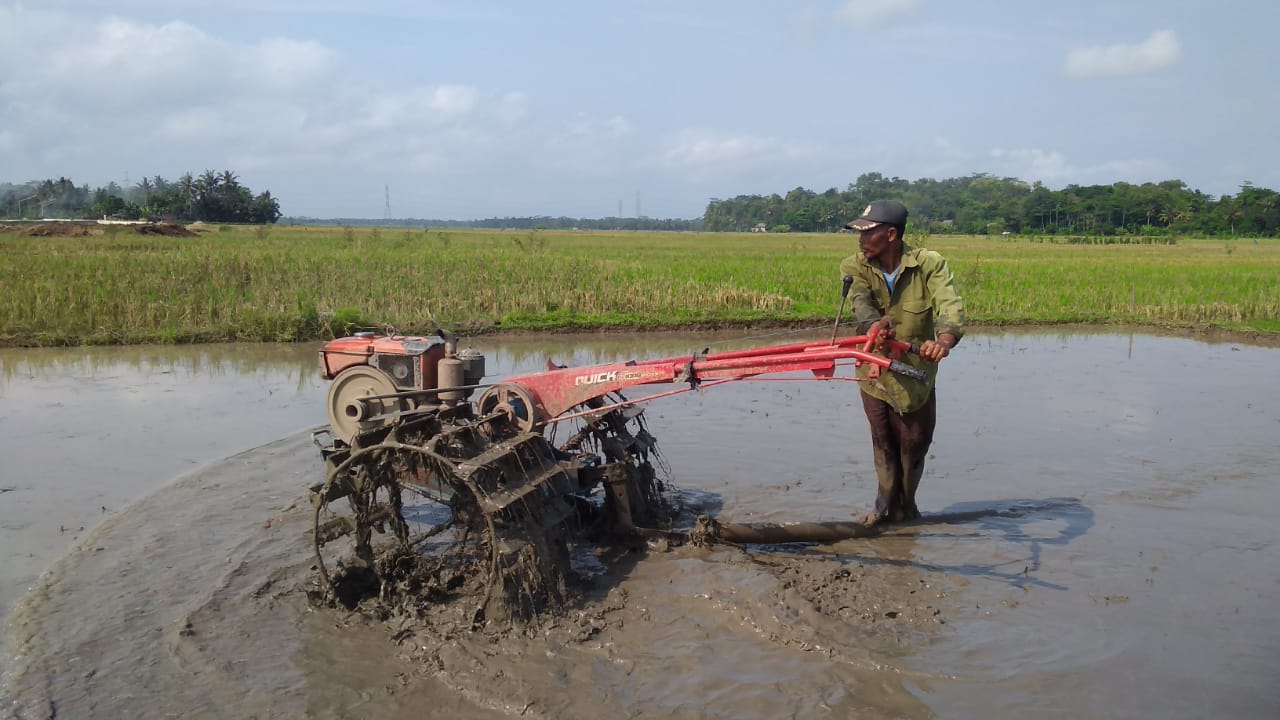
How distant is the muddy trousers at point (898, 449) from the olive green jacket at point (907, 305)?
12cm

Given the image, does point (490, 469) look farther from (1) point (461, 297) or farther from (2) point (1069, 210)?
(2) point (1069, 210)

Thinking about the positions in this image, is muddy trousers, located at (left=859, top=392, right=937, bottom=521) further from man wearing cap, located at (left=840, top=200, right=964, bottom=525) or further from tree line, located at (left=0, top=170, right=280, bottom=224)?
tree line, located at (left=0, top=170, right=280, bottom=224)

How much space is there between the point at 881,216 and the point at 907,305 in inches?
21.2

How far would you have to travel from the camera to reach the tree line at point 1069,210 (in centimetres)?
6906

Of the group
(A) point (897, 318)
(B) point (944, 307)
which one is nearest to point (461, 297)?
(A) point (897, 318)

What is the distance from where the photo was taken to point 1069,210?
7925cm

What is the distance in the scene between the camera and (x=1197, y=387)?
33.9ft

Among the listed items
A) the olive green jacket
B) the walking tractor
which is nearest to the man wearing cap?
the olive green jacket

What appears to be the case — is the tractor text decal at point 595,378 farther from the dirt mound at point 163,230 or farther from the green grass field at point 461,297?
the dirt mound at point 163,230

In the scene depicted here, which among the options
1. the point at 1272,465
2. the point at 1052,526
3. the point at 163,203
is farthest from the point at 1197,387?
the point at 163,203

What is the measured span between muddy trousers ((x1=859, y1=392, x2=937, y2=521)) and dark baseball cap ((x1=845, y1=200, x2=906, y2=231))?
98cm

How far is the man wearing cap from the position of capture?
526 cm

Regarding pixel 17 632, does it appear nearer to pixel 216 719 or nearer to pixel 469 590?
pixel 216 719

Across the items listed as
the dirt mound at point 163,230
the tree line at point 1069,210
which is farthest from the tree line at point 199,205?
the tree line at point 1069,210
